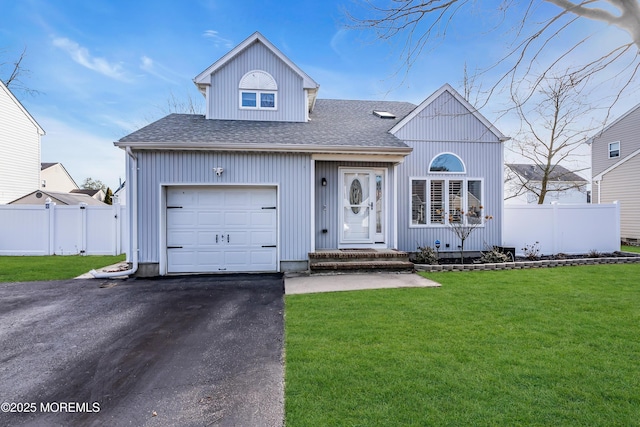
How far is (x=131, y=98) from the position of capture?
17516 millimetres

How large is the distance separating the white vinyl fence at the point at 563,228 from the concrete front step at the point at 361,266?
4815mm

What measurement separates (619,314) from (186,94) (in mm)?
21741

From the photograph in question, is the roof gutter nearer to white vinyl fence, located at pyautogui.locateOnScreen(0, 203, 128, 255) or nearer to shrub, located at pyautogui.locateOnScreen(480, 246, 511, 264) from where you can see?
shrub, located at pyautogui.locateOnScreen(480, 246, 511, 264)

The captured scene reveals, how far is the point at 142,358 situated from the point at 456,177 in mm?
9424

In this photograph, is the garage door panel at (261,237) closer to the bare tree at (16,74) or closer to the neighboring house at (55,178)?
the bare tree at (16,74)

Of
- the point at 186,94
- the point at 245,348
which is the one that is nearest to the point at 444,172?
the point at 245,348

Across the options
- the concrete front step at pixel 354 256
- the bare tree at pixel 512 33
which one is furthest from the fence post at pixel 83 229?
the bare tree at pixel 512 33

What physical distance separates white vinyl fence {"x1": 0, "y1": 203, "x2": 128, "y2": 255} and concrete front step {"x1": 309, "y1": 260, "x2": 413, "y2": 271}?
855 centimetres

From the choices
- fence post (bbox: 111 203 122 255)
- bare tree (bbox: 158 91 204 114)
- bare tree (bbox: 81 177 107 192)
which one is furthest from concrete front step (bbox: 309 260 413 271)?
bare tree (bbox: 81 177 107 192)

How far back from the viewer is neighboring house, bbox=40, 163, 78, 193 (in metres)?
24.5

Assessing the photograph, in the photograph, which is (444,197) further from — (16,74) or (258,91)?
(16,74)

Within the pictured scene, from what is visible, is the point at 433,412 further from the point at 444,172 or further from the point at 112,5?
the point at 112,5

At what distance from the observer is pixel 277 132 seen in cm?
880

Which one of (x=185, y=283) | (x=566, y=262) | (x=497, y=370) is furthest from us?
(x=566, y=262)
